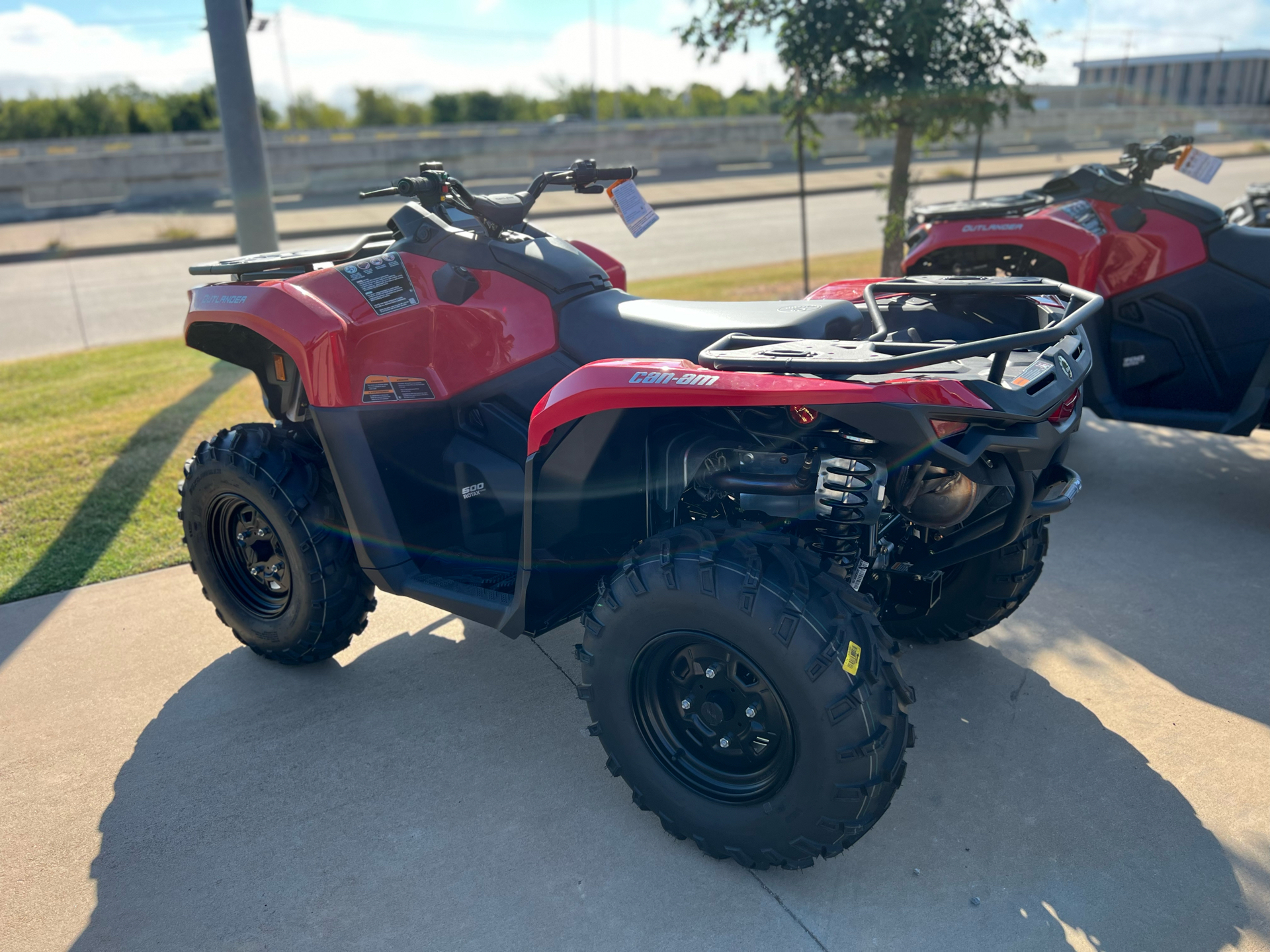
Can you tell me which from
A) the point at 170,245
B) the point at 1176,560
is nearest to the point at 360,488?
the point at 1176,560

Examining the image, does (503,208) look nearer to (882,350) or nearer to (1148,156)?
(882,350)

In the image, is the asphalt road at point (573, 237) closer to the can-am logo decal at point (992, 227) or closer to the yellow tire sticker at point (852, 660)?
the can-am logo decal at point (992, 227)

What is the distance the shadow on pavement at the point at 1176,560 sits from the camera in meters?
3.31

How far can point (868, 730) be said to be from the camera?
82.9 inches

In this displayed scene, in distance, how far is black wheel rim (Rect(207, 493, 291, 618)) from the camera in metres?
3.32

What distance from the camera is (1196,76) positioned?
86.0 metres

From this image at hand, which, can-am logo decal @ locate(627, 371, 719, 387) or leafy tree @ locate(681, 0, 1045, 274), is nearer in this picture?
can-am logo decal @ locate(627, 371, 719, 387)

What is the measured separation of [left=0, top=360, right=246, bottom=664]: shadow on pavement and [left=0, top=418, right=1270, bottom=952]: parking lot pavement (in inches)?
5.0

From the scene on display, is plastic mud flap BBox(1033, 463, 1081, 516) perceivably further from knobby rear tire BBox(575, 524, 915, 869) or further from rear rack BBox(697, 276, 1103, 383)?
knobby rear tire BBox(575, 524, 915, 869)

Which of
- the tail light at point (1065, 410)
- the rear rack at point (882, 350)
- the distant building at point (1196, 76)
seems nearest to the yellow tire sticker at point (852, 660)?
the rear rack at point (882, 350)

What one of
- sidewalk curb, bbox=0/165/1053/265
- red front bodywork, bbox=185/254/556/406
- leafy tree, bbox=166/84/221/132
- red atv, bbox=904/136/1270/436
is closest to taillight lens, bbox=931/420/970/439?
red front bodywork, bbox=185/254/556/406

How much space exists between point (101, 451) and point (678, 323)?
15.6 ft

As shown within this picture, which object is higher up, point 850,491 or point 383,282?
point 383,282

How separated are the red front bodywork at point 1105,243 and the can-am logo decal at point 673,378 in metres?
3.35
